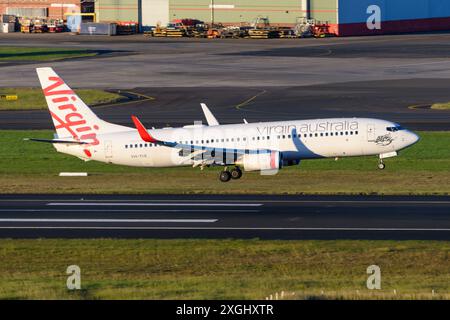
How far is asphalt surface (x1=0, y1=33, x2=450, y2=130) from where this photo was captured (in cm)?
9206

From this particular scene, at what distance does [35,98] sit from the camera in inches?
4085

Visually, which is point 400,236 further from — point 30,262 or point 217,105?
point 217,105

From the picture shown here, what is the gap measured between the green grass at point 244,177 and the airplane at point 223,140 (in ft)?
3.65

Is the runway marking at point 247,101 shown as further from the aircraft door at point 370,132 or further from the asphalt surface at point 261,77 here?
the aircraft door at point 370,132

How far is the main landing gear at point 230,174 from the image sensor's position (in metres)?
60.2

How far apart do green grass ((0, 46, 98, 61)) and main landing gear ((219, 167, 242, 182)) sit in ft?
275

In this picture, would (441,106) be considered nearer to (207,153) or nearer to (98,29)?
Result: (207,153)

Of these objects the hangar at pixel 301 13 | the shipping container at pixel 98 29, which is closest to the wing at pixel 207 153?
the hangar at pixel 301 13

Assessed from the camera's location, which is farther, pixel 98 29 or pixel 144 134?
pixel 98 29

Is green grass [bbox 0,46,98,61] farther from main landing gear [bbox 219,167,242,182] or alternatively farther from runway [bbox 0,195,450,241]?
runway [bbox 0,195,450,241]

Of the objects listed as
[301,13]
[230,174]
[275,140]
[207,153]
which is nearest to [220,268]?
[230,174]

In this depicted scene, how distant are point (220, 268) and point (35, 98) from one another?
232ft
